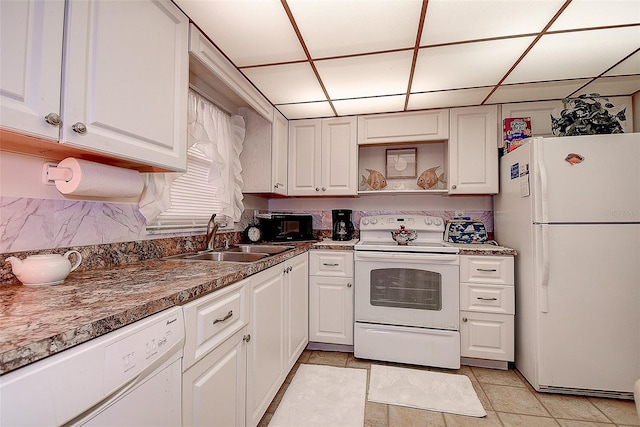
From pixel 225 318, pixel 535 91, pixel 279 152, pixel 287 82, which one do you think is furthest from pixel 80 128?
pixel 535 91

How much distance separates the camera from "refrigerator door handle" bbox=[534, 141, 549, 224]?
1.86 m

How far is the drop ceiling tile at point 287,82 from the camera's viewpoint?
193 cm

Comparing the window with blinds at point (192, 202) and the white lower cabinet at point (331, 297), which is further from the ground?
the window with blinds at point (192, 202)

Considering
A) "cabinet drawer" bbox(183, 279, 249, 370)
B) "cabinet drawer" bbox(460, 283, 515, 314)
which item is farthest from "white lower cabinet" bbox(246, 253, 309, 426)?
"cabinet drawer" bbox(460, 283, 515, 314)

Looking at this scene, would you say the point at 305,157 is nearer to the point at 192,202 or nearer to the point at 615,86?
the point at 192,202

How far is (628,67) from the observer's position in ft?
6.18

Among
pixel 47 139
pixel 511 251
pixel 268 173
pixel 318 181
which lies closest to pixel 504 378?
pixel 511 251

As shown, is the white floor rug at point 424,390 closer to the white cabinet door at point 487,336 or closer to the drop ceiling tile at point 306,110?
the white cabinet door at point 487,336

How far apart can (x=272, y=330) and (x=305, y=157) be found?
1703mm

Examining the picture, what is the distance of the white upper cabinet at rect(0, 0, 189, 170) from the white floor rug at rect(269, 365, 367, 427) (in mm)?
1512

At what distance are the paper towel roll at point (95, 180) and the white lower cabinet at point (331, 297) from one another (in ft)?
4.94

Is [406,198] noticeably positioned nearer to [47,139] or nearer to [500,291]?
[500,291]

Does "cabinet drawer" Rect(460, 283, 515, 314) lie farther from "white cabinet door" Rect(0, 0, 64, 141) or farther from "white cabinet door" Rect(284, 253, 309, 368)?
"white cabinet door" Rect(0, 0, 64, 141)

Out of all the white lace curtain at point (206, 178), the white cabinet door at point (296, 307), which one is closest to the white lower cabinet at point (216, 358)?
the white cabinet door at point (296, 307)
